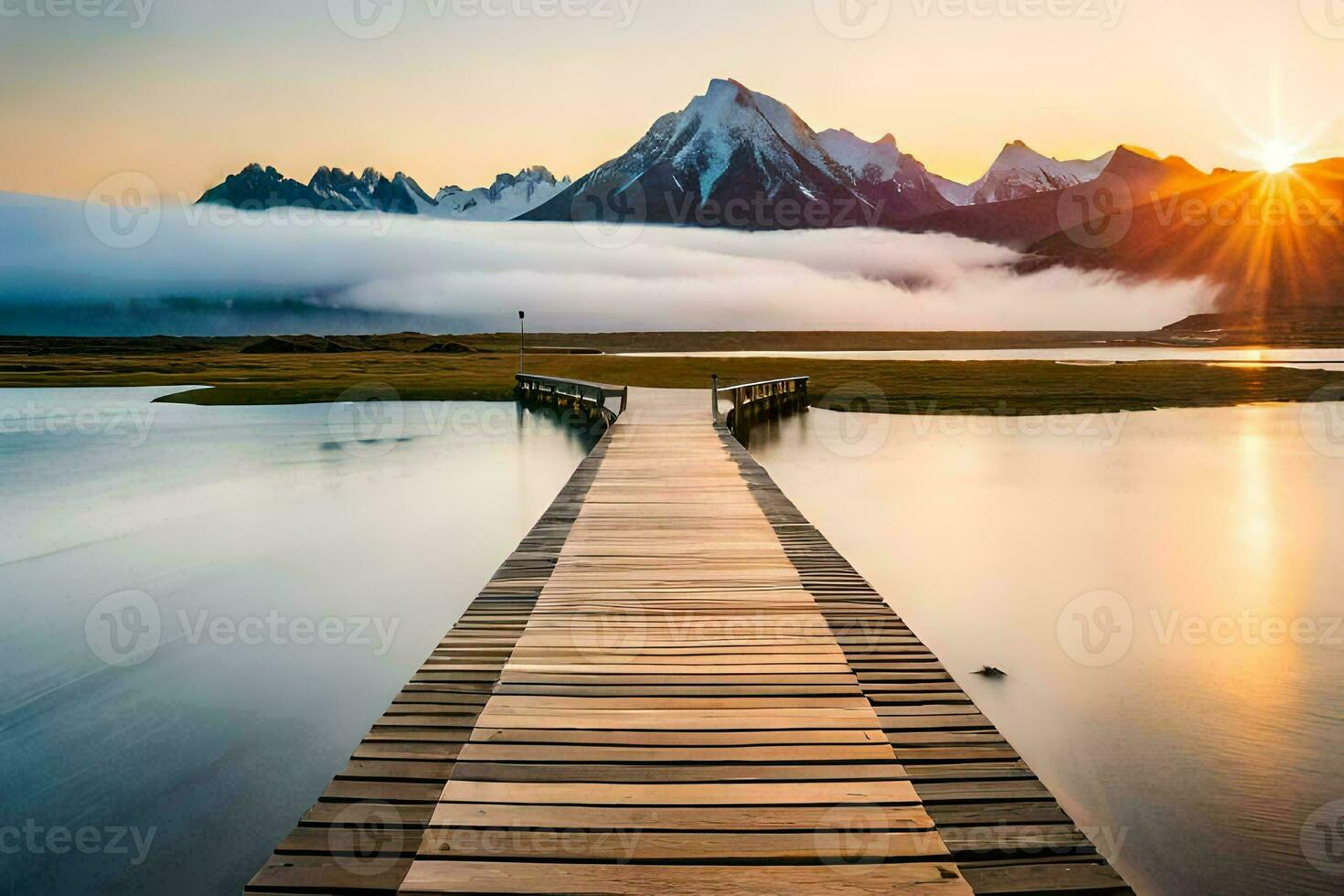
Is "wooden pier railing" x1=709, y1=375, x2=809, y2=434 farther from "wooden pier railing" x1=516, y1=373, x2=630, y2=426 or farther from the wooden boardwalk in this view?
the wooden boardwalk

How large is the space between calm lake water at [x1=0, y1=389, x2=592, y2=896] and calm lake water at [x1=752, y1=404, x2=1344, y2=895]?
5.45m

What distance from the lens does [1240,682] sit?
797cm

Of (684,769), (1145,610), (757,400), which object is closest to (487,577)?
(1145,610)

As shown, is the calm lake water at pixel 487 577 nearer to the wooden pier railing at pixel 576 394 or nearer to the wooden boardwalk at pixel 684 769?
the wooden boardwalk at pixel 684 769

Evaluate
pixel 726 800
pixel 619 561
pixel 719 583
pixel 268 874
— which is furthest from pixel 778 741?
pixel 619 561

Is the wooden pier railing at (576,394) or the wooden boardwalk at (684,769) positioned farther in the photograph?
the wooden pier railing at (576,394)

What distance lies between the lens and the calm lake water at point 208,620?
5.69 metres

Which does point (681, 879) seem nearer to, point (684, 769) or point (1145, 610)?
point (684, 769)

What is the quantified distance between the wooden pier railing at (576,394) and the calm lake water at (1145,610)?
4.59 meters

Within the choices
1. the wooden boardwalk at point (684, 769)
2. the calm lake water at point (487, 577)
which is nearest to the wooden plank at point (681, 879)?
the wooden boardwalk at point (684, 769)

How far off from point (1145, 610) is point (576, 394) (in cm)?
2154

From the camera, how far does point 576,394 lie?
97.7ft

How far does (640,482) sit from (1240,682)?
7.25 meters

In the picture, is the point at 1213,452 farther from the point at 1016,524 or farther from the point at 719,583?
the point at 719,583
